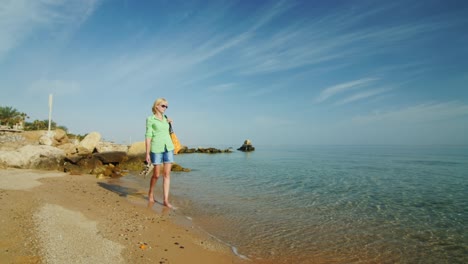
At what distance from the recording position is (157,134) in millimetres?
6852

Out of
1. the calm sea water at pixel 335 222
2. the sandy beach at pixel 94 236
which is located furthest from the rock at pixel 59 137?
the sandy beach at pixel 94 236

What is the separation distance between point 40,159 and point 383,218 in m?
16.4

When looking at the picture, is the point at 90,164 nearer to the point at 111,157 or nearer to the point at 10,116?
the point at 111,157

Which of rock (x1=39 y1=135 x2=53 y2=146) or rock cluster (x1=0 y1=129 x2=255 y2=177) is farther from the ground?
rock (x1=39 y1=135 x2=53 y2=146)

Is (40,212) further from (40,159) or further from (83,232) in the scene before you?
(40,159)

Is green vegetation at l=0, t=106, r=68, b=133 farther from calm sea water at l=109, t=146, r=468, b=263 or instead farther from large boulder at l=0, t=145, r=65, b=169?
calm sea water at l=109, t=146, r=468, b=263

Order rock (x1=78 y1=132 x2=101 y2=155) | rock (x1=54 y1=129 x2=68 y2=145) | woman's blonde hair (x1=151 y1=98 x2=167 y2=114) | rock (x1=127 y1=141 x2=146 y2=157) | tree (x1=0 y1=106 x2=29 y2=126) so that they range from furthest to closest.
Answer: tree (x1=0 y1=106 x2=29 y2=126)
rock (x1=54 y1=129 x2=68 y2=145)
rock (x1=78 y1=132 x2=101 y2=155)
rock (x1=127 y1=141 x2=146 y2=157)
woman's blonde hair (x1=151 y1=98 x2=167 y2=114)

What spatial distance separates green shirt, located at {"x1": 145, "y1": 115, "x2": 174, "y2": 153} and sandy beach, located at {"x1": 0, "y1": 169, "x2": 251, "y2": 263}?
1584mm

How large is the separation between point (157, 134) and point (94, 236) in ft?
10.1

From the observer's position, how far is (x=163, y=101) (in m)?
6.99

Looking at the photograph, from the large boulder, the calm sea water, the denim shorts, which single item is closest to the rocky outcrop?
the large boulder

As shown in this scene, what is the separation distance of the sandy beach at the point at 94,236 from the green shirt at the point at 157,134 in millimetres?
1584

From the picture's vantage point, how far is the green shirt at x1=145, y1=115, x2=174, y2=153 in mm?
6801

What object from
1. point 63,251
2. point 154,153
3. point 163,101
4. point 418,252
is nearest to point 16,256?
point 63,251
